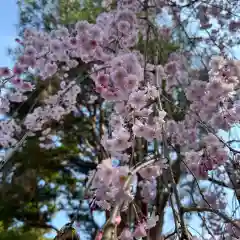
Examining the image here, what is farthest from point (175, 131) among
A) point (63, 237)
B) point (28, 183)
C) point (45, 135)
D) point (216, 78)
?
point (28, 183)

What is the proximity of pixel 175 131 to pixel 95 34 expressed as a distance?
3.18 ft

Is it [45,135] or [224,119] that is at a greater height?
[45,135]

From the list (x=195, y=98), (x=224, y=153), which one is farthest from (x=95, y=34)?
(x=224, y=153)

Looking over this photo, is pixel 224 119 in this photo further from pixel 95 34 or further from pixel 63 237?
pixel 63 237

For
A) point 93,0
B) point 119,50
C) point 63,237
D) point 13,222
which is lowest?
point 63,237

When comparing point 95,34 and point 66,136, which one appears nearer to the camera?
point 95,34

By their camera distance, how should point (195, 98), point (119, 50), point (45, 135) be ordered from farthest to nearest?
point (45, 135), point (119, 50), point (195, 98)

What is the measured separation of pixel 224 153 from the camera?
6.70ft

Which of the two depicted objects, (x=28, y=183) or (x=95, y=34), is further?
(x=28, y=183)

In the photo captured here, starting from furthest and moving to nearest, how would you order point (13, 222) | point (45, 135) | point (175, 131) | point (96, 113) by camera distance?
point (96, 113)
point (13, 222)
point (45, 135)
point (175, 131)

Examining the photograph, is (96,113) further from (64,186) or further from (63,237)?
(63,237)

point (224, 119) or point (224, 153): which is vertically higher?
point (224, 119)

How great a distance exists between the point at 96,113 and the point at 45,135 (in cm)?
144

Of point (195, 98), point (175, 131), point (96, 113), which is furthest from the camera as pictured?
point (96, 113)
